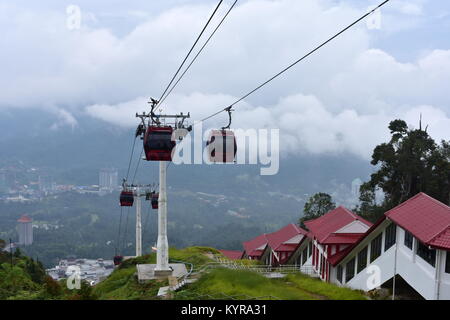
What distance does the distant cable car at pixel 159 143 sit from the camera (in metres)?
18.2

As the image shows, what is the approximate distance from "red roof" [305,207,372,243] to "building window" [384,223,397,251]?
4.34 meters

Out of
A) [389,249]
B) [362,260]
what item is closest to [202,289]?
[389,249]

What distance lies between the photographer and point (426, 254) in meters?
15.5

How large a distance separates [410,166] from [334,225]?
54.3ft

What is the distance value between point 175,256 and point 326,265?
9.51m

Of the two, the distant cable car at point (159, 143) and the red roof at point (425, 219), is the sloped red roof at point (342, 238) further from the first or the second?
the distant cable car at point (159, 143)

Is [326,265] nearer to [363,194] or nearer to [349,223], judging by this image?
[349,223]

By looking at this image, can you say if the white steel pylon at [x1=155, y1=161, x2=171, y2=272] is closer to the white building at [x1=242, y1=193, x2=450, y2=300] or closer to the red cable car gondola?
the red cable car gondola

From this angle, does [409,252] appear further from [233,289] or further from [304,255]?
[304,255]

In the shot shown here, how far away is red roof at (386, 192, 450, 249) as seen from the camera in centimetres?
1439

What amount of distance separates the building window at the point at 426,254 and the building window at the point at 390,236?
2.61 metres

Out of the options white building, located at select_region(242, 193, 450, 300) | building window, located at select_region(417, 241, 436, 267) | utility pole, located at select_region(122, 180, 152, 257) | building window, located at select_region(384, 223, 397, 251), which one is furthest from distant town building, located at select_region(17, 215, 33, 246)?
building window, located at select_region(417, 241, 436, 267)

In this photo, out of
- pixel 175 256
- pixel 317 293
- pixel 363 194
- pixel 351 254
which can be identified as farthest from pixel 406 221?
pixel 363 194

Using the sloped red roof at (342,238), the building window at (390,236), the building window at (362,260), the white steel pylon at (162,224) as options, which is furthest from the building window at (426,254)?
the white steel pylon at (162,224)
